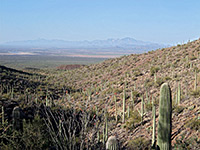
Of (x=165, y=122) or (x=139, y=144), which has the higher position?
(x=165, y=122)

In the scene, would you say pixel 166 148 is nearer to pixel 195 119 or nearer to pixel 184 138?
pixel 184 138

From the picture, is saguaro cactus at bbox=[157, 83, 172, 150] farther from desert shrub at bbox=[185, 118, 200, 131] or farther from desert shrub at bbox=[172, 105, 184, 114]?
desert shrub at bbox=[172, 105, 184, 114]

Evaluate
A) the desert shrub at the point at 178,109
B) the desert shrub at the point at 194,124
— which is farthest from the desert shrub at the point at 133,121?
the desert shrub at the point at 194,124

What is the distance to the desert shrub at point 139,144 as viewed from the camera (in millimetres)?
7922

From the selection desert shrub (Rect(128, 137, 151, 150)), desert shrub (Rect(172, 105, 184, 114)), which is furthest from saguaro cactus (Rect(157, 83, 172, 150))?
desert shrub (Rect(172, 105, 184, 114))

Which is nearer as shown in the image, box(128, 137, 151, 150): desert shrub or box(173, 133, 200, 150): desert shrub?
box(173, 133, 200, 150): desert shrub

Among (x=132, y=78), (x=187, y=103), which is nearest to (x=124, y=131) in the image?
(x=187, y=103)

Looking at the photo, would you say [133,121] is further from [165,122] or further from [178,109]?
[165,122]

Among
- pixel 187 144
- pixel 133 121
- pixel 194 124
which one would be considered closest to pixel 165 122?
pixel 187 144

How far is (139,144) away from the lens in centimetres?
801

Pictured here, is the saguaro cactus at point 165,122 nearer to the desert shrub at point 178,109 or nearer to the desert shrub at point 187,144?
the desert shrub at point 187,144

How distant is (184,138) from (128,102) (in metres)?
6.13

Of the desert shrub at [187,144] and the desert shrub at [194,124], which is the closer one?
the desert shrub at [187,144]

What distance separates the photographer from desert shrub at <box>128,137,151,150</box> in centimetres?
792
